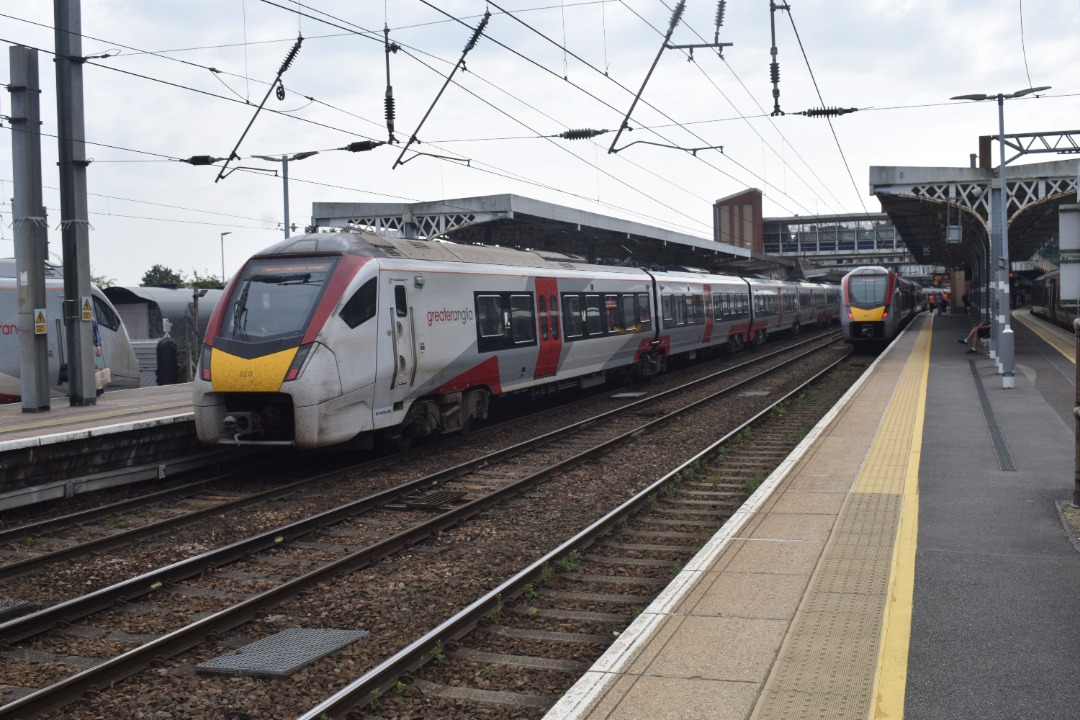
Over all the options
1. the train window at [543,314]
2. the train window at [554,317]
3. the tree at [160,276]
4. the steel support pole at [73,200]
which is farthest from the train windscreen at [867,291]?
the tree at [160,276]

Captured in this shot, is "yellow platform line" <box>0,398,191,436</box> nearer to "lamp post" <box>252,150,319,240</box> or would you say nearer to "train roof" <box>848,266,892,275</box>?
"lamp post" <box>252,150,319,240</box>

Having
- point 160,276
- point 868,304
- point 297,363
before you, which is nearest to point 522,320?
point 297,363

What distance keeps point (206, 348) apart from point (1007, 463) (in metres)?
9.31

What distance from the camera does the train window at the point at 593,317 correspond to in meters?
19.1

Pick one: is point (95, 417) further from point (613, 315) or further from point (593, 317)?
point (613, 315)

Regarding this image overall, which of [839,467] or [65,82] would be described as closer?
[839,467]

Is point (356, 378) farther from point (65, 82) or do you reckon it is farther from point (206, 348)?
point (65, 82)

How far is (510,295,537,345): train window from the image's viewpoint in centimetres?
1581

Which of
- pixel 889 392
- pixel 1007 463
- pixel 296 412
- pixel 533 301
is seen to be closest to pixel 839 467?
pixel 1007 463

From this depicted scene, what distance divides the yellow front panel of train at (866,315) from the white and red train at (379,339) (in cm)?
1570

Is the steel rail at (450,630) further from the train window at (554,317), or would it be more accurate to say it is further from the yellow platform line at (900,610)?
the train window at (554,317)

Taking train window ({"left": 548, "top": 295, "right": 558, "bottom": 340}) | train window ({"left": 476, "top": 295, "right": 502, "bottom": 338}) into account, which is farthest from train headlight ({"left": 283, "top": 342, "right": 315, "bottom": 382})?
train window ({"left": 548, "top": 295, "right": 558, "bottom": 340})

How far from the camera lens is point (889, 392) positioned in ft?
60.3

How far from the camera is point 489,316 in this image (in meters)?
15.0
